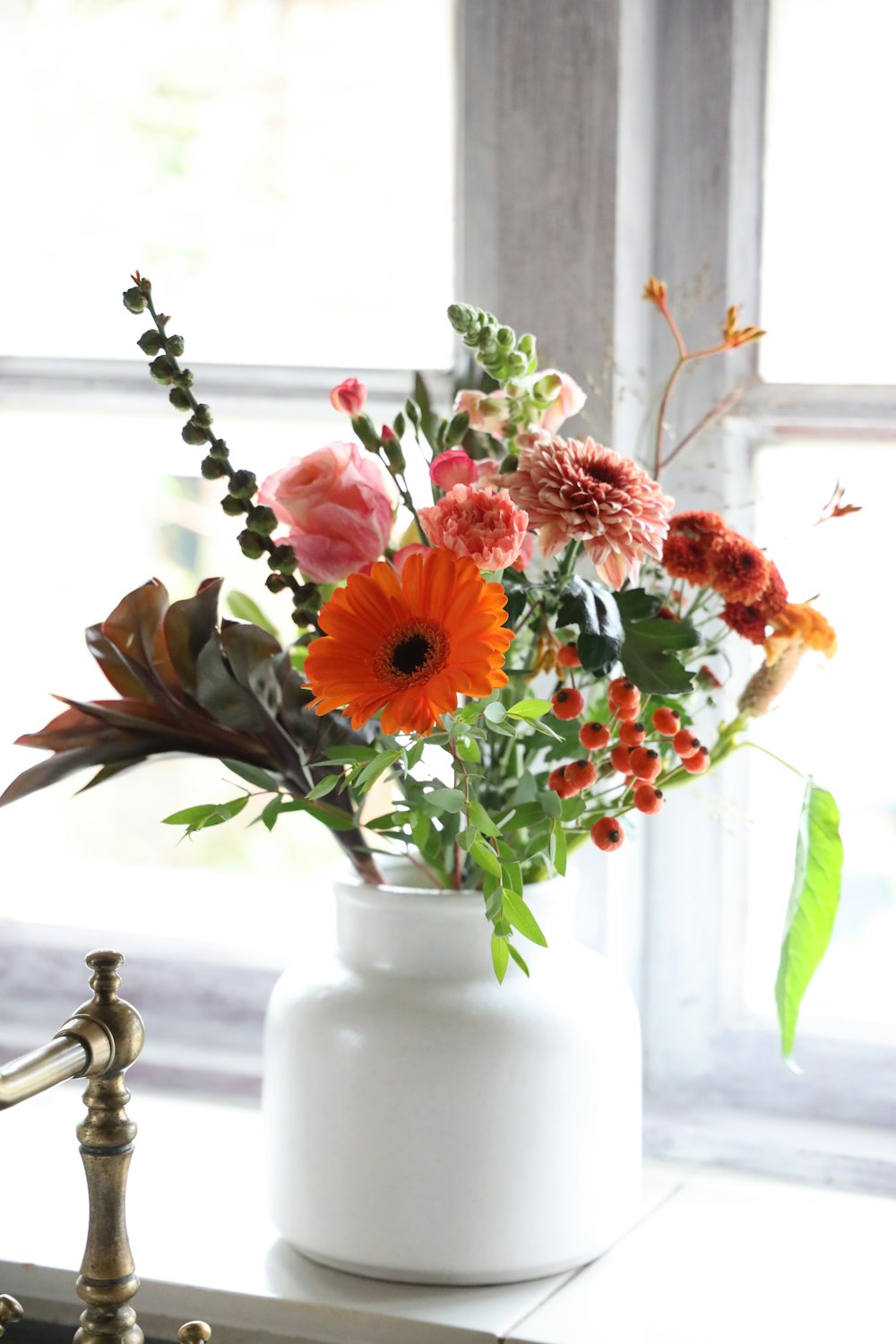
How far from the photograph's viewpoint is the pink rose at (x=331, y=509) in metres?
0.86

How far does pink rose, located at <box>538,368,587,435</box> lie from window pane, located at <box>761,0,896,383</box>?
0.35 metres

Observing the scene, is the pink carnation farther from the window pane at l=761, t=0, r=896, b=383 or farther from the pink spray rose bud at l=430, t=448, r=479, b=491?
the window pane at l=761, t=0, r=896, b=383

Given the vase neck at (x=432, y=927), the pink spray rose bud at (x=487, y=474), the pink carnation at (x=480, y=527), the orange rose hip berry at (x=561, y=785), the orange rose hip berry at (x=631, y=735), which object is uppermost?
the pink spray rose bud at (x=487, y=474)

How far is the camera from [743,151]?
1.18m

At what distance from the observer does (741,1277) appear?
3.33ft

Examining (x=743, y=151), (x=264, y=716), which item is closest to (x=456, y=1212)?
(x=264, y=716)

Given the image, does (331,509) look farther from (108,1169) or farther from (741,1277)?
(741,1277)

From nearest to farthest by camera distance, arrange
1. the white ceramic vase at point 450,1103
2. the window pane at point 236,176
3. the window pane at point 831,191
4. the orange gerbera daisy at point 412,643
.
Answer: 1. the orange gerbera daisy at point 412,643
2. the white ceramic vase at point 450,1103
3. the window pane at point 831,191
4. the window pane at point 236,176

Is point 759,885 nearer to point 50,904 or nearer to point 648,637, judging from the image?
point 648,637

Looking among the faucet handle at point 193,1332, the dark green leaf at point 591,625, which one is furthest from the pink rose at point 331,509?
the faucet handle at point 193,1332

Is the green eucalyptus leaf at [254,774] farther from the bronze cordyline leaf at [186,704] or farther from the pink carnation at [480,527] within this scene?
the pink carnation at [480,527]

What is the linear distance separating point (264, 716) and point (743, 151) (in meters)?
0.59

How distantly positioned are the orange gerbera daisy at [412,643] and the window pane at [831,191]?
540 mm

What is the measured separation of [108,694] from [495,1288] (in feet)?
2.12
